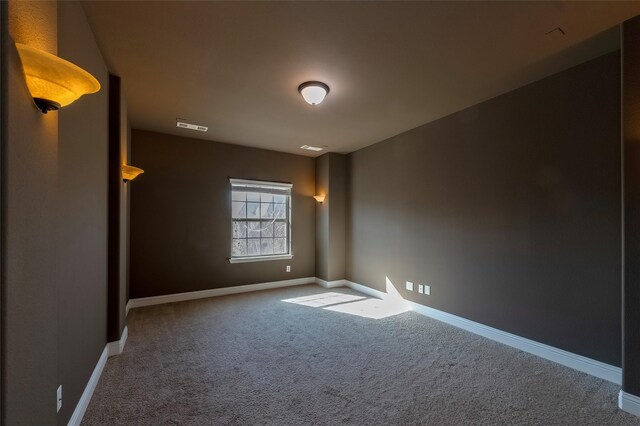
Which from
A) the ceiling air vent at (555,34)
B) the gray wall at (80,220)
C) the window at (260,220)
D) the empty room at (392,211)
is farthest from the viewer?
the window at (260,220)

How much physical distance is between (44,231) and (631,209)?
347cm

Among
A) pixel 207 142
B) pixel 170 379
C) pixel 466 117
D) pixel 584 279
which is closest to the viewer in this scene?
pixel 170 379

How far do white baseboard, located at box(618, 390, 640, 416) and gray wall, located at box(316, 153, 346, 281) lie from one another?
13.2 feet

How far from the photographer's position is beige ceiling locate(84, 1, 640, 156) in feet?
6.31

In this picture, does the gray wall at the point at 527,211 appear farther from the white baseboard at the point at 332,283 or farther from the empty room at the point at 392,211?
the white baseboard at the point at 332,283

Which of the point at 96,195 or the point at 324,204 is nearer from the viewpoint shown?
the point at 96,195

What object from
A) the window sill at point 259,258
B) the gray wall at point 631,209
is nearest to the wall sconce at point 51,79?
the gray wall at point 631,209

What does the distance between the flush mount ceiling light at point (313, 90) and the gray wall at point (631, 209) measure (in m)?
2.32

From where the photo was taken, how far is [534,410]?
78.0 inches

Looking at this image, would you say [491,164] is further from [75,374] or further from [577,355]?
[75,374]

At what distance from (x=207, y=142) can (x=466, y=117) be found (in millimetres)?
3999

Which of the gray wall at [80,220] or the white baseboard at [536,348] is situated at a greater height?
the gray wall at [80,220]

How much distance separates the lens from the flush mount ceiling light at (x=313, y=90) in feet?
9.30

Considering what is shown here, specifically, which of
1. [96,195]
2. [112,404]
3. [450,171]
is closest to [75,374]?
[112,404]
